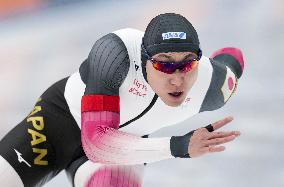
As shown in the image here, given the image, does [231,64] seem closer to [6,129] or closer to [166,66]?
[166,66]

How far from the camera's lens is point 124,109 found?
3838 millimetres

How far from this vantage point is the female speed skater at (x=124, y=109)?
3.35m

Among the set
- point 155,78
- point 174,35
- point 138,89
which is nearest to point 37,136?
point 138,89

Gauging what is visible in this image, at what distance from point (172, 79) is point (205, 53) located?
262cm

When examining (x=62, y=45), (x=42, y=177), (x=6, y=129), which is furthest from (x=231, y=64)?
(x=62, y=45)

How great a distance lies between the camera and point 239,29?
6.40m

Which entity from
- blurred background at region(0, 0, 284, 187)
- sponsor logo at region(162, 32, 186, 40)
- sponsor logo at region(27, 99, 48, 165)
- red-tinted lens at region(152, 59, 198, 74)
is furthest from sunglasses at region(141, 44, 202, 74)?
blurred background at region(0, 0, 284, 187)

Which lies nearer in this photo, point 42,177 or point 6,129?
point 42,177

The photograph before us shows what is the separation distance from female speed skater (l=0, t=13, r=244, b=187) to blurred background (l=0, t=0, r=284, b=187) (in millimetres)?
662

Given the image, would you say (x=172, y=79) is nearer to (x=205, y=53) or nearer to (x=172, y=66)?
(x=172, y=66)

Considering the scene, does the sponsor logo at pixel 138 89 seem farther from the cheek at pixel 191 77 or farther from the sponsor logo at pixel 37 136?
the sponsor logo at pixel 37 136

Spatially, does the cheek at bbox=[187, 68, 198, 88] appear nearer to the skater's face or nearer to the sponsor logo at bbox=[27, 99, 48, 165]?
the skater's face

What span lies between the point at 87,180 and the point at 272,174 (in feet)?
4.13

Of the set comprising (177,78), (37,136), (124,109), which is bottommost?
(37,136)
